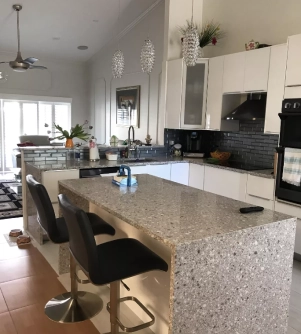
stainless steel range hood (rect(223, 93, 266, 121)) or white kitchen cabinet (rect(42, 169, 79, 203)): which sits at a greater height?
stainless steel range hood (rect(223, 93, 266, 121))

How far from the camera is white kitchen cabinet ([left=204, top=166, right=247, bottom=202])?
3.78 meters

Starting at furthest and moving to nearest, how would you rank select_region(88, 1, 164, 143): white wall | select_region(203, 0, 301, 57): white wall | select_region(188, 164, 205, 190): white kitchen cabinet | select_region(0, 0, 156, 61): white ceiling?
select_region(88, 1, 164, 143): white wall
select_region(0, 0, 156, 61): white ceiling
select_region(188, 164, 205, 190): white kitchen cabinet
select_region(203, 0, 301, 57): white wall

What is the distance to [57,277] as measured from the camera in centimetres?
294

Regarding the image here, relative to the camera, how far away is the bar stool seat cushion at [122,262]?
1.68m

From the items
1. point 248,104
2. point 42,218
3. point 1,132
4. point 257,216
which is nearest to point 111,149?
point 248,104

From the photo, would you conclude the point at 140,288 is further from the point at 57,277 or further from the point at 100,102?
the point at 100,102

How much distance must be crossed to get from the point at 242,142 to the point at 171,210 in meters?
2.98

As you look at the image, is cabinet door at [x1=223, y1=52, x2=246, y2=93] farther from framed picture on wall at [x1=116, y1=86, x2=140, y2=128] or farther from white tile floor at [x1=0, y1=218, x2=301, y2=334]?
framed picture on wall at [x1=116, y1=86, x2=140, y2=128]

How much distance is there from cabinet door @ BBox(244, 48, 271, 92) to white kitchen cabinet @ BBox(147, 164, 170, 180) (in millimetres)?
1398

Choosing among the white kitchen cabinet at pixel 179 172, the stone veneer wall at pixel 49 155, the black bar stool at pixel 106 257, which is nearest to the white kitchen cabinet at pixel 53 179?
the stone veneer wall at pixel 49 155

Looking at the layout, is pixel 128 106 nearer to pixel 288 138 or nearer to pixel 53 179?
pixel 53 179

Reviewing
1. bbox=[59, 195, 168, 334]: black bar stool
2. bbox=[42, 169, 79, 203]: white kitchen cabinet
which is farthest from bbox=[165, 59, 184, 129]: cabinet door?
bbox=[59, 195, 168, 334]: black bar stool

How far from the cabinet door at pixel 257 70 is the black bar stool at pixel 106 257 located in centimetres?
256

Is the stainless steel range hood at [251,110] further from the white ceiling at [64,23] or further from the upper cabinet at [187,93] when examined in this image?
the white ceiling at [64,23]
